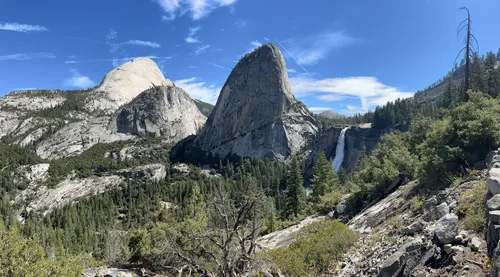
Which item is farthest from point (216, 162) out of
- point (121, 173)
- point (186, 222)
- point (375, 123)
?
point (186, 222)

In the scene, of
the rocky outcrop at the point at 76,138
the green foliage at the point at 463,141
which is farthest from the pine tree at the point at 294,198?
the rocky outcrop at the point at 76,138

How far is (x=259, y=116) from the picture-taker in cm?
15600

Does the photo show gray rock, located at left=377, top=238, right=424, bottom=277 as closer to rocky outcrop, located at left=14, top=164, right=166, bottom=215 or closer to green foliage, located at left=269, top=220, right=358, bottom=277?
green foliage, located at left=269, top=220, right=358, bottom=277

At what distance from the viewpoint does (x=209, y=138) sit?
170m

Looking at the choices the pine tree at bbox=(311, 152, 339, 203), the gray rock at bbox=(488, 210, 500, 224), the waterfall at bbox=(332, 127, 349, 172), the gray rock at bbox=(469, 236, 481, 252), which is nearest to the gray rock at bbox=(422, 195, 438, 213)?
the gray rock at bbox=(469, 236, 481, 252)

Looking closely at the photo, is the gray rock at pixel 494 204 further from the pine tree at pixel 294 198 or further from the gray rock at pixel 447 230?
the pine tree at pixel 294 198

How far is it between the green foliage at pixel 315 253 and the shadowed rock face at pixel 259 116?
422 feet

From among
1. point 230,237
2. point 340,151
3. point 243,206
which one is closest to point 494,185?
point 243,206

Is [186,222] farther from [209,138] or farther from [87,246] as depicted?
[209,138]

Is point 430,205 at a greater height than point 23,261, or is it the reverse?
point 430,205

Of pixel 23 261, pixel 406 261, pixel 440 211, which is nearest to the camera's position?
pixel 406 261

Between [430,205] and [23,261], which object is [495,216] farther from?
[23,261]

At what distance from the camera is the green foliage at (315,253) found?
15430mm

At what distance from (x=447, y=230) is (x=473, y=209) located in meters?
1.99
